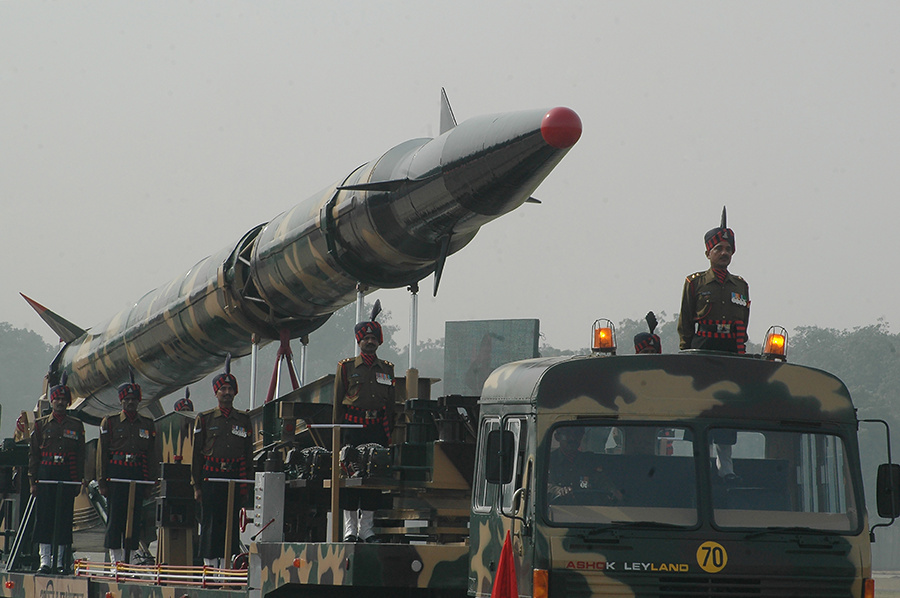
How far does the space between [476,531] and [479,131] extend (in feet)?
9.12

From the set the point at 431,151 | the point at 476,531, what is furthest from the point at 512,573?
the point at 431,151

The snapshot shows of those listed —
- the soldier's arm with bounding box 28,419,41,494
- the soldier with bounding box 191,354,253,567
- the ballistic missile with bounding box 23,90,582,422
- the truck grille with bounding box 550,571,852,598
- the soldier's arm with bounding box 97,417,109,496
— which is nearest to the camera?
the truck grille with bounding box 550,571,852,598

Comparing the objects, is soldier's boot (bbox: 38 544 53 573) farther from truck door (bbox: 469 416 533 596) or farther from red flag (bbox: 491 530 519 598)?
red flag (bbox: 491 530 519 598)

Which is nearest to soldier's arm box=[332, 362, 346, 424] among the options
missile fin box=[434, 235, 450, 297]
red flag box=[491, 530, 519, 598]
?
missile fin box=[434, 235, 450, 297]

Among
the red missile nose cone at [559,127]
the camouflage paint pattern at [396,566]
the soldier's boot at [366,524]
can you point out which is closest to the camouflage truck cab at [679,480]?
the camouflage paint pattern at [396,566]

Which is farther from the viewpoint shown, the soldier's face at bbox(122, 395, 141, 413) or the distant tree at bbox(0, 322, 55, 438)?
the distant tree at bbox(0, 322, 55, 438)

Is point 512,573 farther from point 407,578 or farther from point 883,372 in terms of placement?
point 883,372

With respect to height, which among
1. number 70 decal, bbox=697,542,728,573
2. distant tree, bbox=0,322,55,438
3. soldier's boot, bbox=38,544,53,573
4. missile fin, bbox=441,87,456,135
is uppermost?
distant tree, bbox=0,322,55,438

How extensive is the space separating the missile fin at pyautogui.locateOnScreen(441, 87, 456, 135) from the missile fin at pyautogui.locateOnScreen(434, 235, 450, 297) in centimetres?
77

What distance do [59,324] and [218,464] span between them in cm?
497

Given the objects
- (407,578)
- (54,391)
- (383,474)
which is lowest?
(407,578)

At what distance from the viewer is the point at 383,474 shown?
696cm

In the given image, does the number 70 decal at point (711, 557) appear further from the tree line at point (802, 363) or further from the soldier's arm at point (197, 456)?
the tree line at point (802, 363)

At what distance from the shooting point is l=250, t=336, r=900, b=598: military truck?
493 cm
